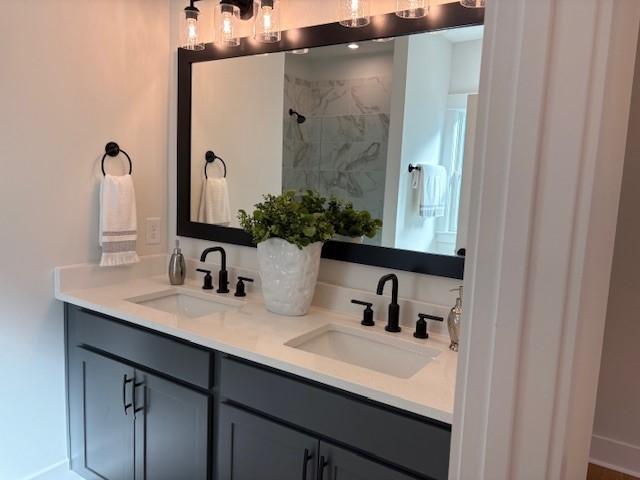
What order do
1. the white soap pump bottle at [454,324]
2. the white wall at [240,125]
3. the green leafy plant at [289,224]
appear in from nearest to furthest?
the white soap pump bottle at [454,324] < the green leafy plant at [289,224] < the white wall at [240,125]

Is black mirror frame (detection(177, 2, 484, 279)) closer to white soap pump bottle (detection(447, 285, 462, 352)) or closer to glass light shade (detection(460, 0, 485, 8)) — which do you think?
glass light shade (detection(460, 0, 485, 8))

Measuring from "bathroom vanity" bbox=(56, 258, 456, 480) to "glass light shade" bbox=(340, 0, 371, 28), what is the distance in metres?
1.05

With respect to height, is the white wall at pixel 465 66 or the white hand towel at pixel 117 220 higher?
the white wall at pixel 465 66

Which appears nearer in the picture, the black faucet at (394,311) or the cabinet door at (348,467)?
the cabinet door at (348,467)

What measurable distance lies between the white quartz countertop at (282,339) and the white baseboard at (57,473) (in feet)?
2.37

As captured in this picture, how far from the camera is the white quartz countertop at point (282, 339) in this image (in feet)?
3.72

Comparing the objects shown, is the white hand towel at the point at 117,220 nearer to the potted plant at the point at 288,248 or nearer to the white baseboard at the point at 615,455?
the potted plant at the point at 288,248

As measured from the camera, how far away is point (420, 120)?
5.31 feet

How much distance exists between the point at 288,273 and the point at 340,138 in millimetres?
546

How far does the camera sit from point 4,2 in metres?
1.67

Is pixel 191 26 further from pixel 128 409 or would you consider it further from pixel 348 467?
pixel 348 467

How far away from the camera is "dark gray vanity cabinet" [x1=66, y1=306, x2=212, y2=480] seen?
1557 mm

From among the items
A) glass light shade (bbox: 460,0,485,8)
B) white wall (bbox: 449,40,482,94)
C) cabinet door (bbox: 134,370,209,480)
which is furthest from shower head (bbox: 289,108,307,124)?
cabinet door (bbox: 134,370,209,480)

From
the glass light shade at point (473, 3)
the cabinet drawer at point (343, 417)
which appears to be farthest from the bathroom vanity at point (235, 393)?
the glass light shade at point (473, 3)
